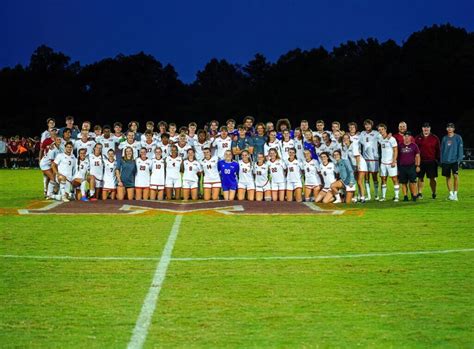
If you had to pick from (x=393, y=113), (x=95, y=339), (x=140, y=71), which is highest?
(x=140, y=71)

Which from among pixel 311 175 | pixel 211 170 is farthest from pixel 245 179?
pixel 311 175

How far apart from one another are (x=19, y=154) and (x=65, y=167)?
1071 inches

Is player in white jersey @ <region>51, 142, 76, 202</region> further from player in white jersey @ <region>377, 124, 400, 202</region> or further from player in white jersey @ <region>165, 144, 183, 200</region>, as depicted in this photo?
player in white jersey @ <region>377, 124, 400, 202</region>

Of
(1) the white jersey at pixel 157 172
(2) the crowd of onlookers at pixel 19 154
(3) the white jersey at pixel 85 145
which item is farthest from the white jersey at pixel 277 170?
(2) the crowd of onlookers at pixel 19 154

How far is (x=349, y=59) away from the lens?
74250mm

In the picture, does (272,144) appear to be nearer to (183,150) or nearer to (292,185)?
(292,185)

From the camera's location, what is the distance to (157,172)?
21.8m

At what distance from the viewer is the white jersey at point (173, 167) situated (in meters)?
21.8

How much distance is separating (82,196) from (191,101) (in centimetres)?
6107

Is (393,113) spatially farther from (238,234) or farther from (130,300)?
(130,300)

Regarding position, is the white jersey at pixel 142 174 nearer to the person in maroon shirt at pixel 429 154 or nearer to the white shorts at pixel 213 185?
the white shorts at pixel 213 185

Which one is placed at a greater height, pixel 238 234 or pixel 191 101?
pixel 191 101

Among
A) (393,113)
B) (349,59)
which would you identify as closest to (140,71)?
(349,59)

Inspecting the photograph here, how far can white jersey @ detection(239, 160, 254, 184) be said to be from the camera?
21.4 meters
